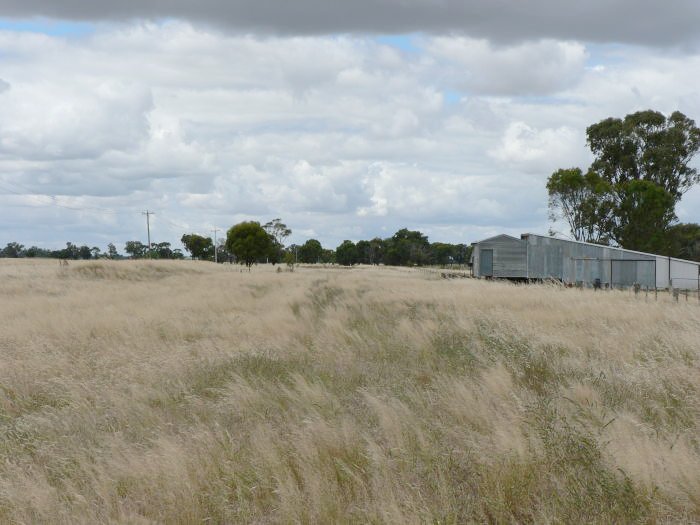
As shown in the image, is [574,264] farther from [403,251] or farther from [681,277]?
[403,251]

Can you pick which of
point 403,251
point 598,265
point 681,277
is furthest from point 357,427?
point 403,251

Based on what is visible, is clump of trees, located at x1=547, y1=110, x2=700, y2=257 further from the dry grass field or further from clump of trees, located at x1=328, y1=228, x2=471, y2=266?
clump of trees, located at x1=328, y1=228, x2=471, y2=266

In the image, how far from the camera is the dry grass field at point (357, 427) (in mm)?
5148

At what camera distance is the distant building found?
4838cm

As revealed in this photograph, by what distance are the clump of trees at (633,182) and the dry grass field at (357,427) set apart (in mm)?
52507

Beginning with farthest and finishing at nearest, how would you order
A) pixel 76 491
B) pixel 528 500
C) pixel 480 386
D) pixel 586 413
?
1. pixel 480 386
2. pixel 586 413
3. pixel 76 491
4. pixel 528 500

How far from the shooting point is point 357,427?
6.79 meters

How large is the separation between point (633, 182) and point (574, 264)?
679 inches

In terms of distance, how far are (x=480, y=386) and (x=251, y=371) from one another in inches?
133

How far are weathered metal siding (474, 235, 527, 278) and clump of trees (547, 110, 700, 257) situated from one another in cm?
1456

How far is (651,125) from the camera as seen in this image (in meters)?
65.5

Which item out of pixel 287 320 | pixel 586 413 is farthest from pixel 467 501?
pixel 287 320

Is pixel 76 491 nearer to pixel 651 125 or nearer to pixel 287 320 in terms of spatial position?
pixel 287 320

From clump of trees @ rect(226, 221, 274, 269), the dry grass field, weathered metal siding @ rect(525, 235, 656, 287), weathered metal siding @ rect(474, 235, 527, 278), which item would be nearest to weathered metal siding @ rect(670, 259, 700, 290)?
weathered metal siding @ rect(525, 235, 656, 287)
